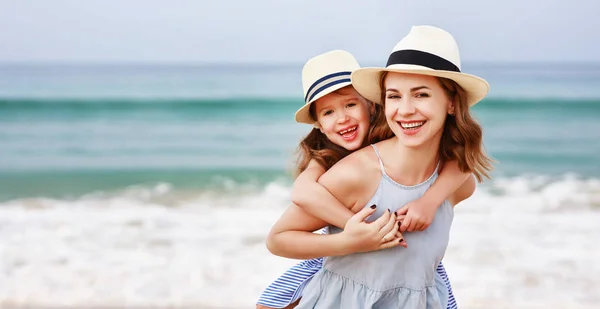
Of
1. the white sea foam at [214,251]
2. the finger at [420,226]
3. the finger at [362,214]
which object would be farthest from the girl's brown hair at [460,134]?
the white sea foam at [214,251]

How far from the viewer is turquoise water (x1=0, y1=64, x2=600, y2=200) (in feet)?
45.6

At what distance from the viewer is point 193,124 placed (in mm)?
18938

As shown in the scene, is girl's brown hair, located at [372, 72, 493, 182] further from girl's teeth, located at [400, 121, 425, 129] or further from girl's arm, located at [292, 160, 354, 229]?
girl's arm, located at [292, 160, 354, 229]

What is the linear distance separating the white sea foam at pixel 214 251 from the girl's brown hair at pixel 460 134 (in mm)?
2992

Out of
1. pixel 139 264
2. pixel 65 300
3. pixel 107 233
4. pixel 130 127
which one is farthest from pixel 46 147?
pixel 65 300

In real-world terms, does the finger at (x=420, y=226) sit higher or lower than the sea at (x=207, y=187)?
lower

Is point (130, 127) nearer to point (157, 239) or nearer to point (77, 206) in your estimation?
point (77, 206)

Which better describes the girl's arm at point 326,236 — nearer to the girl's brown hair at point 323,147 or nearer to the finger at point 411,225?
the finger at point 411,225

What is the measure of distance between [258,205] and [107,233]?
2.74 meters

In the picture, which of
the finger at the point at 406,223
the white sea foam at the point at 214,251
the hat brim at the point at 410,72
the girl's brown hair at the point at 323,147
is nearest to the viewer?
the hat brim at the point at 410,72

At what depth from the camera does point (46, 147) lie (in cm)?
1612

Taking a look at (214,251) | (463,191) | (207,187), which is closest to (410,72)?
(463,191)

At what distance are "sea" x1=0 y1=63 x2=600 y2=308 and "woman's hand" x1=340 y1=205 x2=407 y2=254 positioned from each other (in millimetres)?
792

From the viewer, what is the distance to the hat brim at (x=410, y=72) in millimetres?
2695
